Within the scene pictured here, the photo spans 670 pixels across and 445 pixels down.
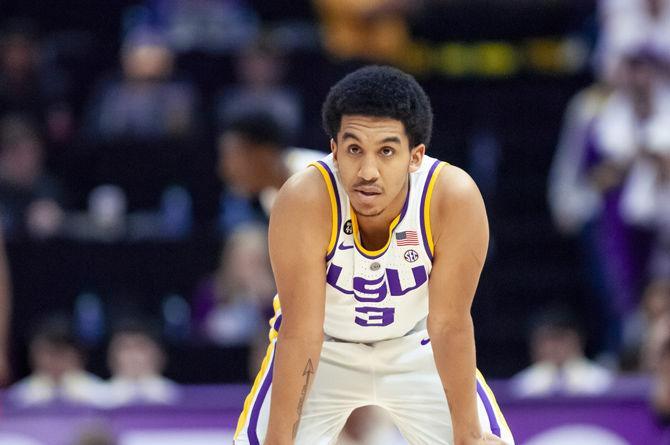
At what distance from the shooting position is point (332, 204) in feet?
16.3

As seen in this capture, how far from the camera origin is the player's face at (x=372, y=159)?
15.6 feet

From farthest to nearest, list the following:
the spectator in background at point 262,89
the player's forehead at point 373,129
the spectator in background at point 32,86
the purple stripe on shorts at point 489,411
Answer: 1. the spectator in background at point 32,86
2. the spectator in background at point 262,89
3. the purple stripe on shorts at point 489,411
4. the player's forehead at point 373,129

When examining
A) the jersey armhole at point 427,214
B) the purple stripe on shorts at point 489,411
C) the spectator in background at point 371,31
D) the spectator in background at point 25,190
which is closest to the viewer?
A: the jersey armhole at point 427,214

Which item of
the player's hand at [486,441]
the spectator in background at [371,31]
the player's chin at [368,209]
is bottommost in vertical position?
the player's hand at [486,441]

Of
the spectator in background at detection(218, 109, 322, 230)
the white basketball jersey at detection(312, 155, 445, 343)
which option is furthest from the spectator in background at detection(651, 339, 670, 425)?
the white basketball jersey at detection(312, 155, 445, 343)

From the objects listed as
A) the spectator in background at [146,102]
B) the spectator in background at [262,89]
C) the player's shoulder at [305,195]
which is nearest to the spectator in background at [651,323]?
the spectator in background at [262,89]

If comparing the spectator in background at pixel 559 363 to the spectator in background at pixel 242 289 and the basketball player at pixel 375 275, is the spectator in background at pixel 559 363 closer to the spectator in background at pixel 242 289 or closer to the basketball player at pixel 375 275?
the spectator in background at pixel 242 289

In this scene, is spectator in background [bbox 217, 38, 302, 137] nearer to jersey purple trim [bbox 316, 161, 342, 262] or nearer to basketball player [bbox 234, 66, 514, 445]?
basketball player [bbox 234, 66, 514, 445]

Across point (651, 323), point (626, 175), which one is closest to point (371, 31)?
point (626, 175)

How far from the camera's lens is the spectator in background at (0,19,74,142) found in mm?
11367

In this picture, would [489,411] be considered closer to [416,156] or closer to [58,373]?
[416,156]

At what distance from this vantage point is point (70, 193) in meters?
10.7

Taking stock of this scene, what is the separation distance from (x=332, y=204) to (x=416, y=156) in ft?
1.15

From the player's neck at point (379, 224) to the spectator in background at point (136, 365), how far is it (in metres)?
3.72
